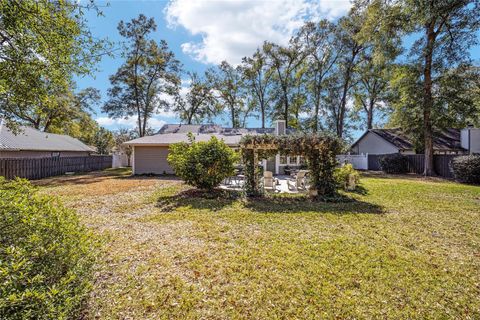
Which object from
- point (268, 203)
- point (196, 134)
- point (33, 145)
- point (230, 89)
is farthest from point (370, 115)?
point (33, 145)

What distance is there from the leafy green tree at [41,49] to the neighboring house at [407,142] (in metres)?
19.9

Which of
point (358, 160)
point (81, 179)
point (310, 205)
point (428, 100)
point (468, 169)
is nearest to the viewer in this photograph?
point (310, 205)

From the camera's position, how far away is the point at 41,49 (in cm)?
386

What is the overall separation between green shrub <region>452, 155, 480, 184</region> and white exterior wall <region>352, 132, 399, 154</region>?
28.1ft

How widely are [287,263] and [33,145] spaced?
23.7m

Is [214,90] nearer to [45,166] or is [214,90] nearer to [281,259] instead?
[45,166]

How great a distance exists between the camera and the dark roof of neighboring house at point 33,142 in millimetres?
16750

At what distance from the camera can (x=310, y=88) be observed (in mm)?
28875

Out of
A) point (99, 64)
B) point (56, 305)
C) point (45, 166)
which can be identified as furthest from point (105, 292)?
point (45, 166)

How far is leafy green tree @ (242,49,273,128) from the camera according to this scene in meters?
29.0

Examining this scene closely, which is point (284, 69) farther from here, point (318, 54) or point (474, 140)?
point (474, 140)

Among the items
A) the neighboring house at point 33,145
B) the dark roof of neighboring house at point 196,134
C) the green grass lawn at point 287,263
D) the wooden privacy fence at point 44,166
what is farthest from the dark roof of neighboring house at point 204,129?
the green grass lawn at point 287,263

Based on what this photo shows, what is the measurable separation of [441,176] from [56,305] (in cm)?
2085

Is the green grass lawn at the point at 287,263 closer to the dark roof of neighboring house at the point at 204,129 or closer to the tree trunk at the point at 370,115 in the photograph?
the dark roof of neighboring house at the point at 204,129
